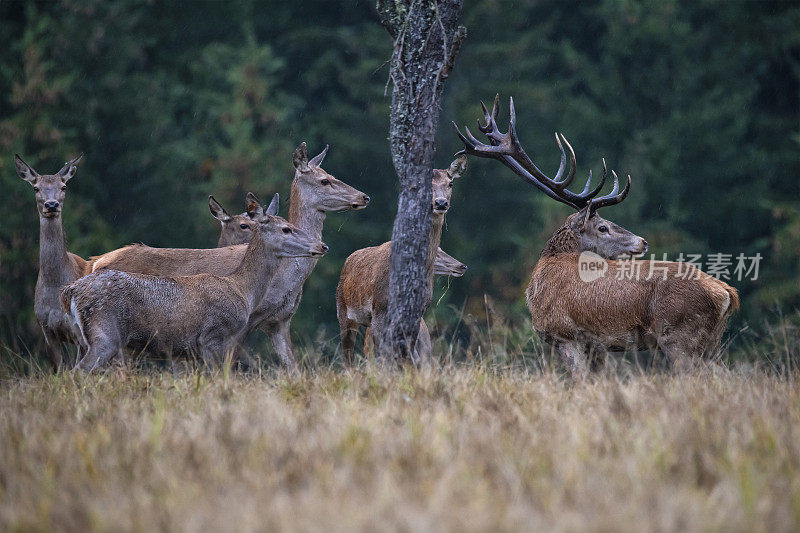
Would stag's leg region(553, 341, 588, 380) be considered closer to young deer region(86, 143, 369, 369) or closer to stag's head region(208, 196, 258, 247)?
young deer region(86, 143, 369, 369)

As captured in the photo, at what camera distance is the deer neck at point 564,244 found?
26.9ft

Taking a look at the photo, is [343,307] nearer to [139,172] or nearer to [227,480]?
[227,480]

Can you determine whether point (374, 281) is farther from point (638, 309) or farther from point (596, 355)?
point (638, 309)

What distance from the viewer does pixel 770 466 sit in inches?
148

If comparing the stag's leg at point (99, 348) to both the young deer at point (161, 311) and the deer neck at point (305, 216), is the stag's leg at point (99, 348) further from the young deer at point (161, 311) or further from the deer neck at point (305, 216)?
the deer neck at point (305, 216)

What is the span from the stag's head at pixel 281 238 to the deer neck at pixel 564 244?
1789mm

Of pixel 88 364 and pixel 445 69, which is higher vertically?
pixel 445 69

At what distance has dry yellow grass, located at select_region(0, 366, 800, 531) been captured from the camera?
325cm

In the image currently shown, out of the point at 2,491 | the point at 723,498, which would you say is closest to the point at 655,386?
the point at 723,498

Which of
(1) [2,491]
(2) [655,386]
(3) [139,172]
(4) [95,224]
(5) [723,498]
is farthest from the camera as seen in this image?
(3) [139,172]

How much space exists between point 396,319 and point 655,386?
71.4 inches

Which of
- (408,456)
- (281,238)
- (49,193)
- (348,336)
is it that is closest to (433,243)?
(281,238)

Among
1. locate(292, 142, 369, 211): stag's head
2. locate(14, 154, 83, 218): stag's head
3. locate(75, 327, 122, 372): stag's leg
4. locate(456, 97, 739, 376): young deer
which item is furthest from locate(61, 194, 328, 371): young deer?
locate(456, 97, 739, 376): young deer

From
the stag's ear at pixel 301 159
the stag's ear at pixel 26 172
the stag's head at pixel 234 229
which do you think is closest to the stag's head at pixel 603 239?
the stag's ear at pixel 301 159
